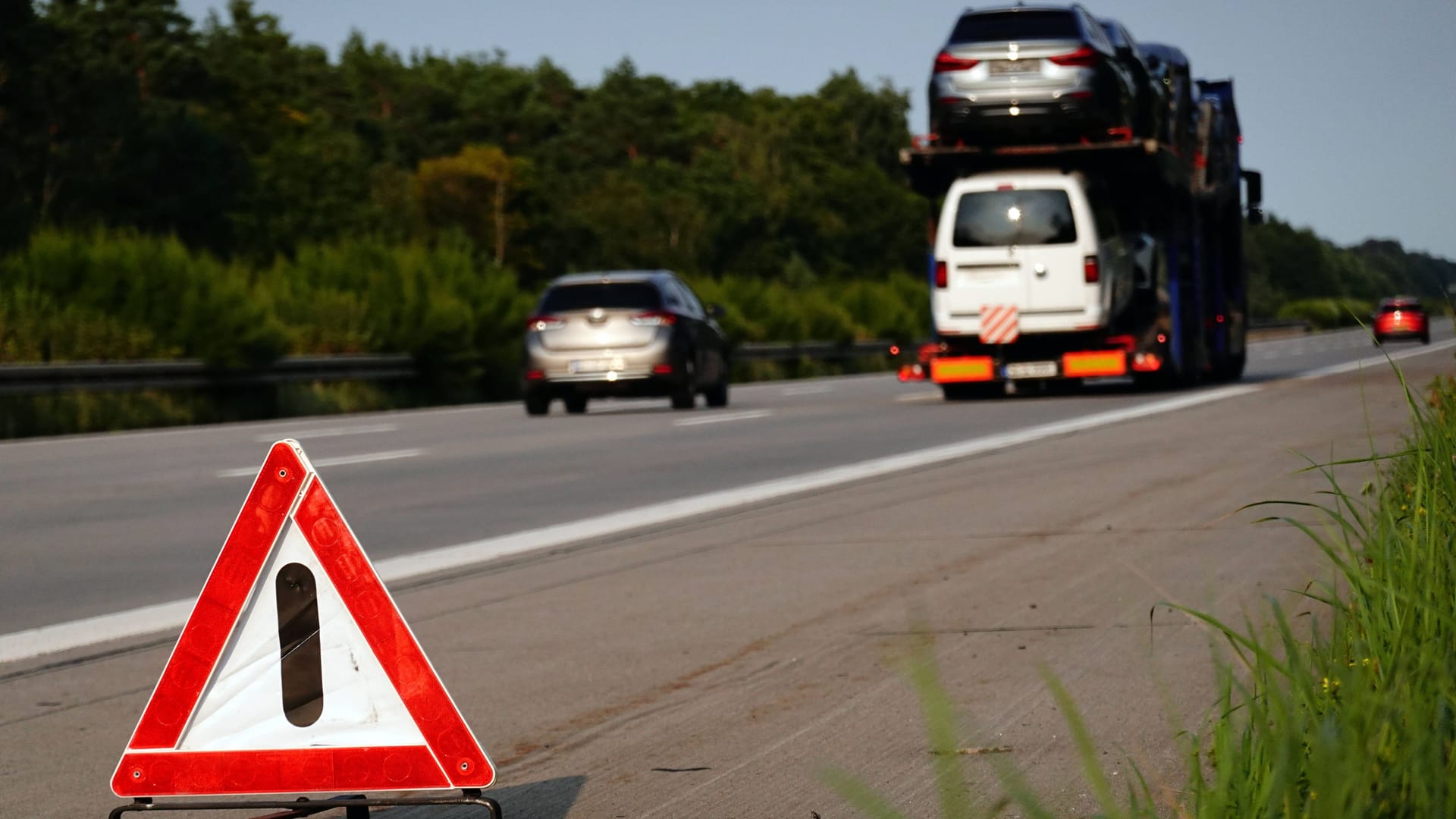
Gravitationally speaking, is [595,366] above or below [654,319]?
below

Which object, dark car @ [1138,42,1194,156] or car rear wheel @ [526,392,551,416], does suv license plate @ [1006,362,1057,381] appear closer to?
dark car @ [1138,42,1194,156]

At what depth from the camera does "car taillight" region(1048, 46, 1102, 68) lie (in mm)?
23234

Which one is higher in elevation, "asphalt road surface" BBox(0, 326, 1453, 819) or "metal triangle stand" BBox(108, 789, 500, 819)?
"metal triangle stand" BBox(108, 789, 500, 819)

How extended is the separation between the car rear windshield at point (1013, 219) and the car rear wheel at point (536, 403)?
5.07m

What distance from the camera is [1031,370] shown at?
950 inches

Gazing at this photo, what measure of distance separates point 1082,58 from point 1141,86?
1652 millimetres

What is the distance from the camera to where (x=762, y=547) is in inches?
383

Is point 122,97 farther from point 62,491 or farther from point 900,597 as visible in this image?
point 900,597

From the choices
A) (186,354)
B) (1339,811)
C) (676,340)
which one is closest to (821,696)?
(1339,811)

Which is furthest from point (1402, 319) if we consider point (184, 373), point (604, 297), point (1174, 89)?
point (184, 373)

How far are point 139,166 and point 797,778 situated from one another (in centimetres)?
7331

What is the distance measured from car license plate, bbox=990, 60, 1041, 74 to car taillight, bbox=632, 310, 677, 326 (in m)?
4.67

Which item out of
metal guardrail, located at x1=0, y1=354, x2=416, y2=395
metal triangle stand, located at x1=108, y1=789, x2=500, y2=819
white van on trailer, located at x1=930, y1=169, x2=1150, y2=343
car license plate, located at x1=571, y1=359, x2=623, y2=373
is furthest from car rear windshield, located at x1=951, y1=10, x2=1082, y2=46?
metal triangle stand, located at x1=108, y1=789, x2=500, y2=819

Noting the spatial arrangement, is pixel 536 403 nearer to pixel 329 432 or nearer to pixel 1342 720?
pixel 329 432
